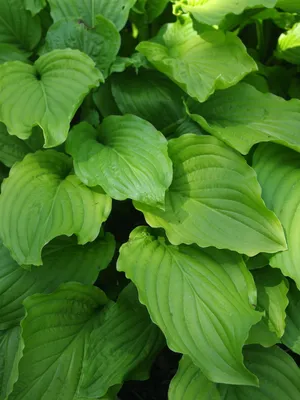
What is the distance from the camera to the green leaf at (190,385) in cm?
131

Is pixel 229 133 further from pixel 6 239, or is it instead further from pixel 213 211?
pixel 6 239

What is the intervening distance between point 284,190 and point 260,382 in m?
0.52

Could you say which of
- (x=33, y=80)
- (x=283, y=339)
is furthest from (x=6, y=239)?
(x=283, y=339)

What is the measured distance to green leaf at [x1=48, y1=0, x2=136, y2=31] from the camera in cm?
165

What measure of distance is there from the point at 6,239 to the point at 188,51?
2.87 feet

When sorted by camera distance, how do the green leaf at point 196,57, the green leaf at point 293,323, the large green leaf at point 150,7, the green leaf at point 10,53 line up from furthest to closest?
the large green leaf at point 150,7 → the green leaf at point 10,53 → the green leaf at point 196,57 → the green leaf at point 293,323

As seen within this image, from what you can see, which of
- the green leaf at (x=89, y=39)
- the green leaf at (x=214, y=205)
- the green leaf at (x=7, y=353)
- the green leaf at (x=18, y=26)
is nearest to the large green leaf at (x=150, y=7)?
the green leaf at (x=89, y=39)

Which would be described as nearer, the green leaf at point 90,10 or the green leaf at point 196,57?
the green leaf at point 196,57

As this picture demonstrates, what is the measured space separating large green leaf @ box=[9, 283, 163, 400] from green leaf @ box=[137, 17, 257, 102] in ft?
2.10

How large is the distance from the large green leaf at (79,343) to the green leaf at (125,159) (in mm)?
295

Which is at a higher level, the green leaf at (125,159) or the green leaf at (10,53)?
the green leaf at (10,53)

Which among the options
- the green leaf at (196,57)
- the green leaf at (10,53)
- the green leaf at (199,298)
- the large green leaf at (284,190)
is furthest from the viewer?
the green leaf at (10,53)

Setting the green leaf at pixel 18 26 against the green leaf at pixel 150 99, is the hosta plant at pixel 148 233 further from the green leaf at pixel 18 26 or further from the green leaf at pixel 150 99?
→ the green leaf at pixel 18 26

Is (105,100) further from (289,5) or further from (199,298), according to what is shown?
(199,298)
